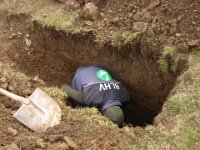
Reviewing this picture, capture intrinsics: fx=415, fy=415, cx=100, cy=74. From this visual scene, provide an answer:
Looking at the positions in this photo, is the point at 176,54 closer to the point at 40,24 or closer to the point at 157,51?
the point at 157,51

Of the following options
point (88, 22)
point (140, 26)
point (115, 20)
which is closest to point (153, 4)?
point (140, 26)

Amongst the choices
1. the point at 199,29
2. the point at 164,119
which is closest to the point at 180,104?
the point at 164,119

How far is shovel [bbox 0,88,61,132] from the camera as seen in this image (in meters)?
3.75

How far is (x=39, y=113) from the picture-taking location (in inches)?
150

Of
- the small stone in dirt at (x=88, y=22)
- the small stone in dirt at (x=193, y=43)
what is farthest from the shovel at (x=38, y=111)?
the small stone in dirt at (x=193, y=43)

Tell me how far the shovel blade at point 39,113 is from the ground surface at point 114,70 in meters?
0.08

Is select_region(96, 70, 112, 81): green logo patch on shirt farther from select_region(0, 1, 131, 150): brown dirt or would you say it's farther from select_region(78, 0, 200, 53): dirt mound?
select_region(0, 1, 131, 150): brown dirt

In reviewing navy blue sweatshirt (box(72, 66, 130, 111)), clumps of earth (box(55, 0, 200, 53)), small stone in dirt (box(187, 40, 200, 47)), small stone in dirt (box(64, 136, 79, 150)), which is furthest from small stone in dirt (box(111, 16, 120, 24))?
small stone in dirt (box(64, 136, 79, 150))

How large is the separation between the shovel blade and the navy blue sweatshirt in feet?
2.28

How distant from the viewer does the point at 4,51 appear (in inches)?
213

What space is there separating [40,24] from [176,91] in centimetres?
217

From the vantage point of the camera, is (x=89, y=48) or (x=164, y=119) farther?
(x=89, y=48)

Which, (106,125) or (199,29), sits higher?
(199,29)

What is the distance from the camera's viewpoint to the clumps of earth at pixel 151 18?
4645 mm
